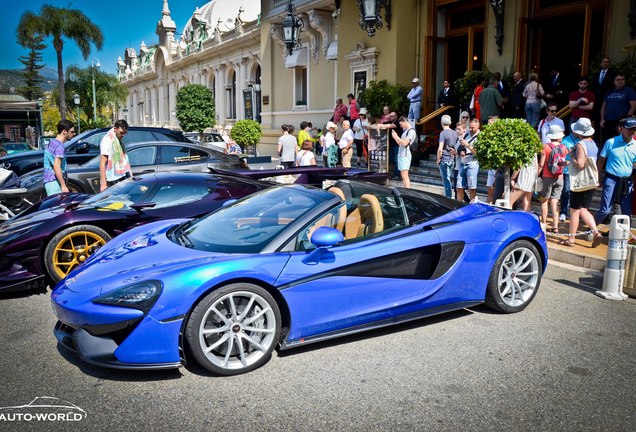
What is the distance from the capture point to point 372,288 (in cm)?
418

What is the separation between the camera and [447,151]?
10406 millimetres

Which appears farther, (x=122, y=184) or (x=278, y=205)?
(x=122, y=184)

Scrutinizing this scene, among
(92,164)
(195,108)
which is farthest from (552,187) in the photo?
(195,108)

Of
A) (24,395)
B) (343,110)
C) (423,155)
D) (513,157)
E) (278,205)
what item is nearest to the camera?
(24,395)

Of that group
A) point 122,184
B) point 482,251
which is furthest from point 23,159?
point 482,251

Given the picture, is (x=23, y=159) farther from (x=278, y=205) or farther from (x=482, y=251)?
(x=482, y=251)

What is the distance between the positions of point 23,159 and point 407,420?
13.0 meters

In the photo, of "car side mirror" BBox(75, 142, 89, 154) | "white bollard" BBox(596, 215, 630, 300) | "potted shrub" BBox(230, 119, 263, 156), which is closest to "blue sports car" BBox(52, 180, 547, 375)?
"white bollard" BBox(596, 215, 630, 300)

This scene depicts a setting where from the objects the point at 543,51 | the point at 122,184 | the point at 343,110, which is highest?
the point at 543,51

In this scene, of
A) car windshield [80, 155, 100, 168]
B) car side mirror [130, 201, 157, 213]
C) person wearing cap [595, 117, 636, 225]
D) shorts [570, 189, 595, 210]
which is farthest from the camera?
car windshield [80, 155, 100, 168]

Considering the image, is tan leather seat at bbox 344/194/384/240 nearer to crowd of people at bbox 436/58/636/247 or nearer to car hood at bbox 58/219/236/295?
car hood at bbox 58/219/236/295

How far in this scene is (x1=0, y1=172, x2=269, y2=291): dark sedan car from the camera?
18.0 feet

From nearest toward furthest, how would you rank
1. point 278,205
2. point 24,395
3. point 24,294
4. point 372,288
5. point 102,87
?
point 24,395, point 372,288, point 278,205, point 24,294, point 102,87

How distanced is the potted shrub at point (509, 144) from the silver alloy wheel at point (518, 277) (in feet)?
10.0
